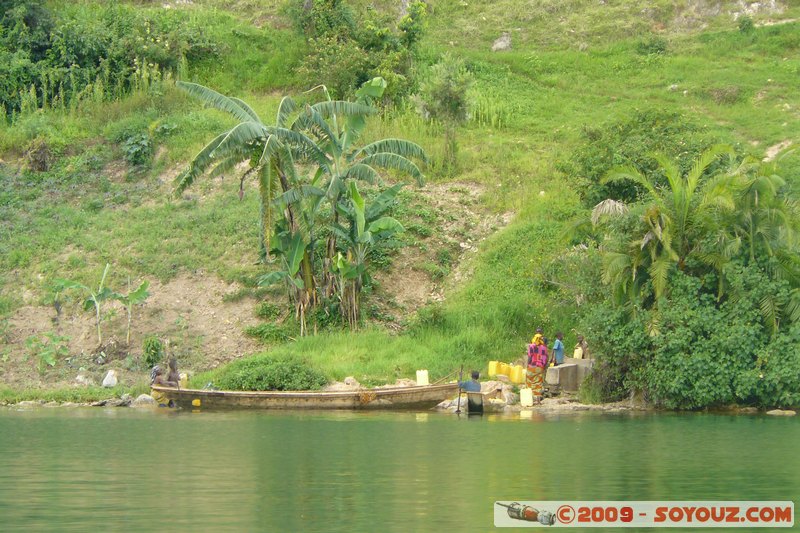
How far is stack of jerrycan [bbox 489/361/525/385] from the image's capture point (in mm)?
23922

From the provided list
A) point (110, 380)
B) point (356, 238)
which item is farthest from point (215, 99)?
point (110, 380)

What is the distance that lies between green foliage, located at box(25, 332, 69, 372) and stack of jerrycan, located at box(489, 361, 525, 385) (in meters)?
10.3

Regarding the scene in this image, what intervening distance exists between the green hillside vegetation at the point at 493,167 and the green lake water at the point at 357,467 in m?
2.46

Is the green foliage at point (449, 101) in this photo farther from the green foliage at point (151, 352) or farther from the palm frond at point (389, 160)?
the green foliage at point (151, 352)

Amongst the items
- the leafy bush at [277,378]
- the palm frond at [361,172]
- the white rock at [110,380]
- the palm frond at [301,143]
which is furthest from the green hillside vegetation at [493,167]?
the palm frond at [301,143]

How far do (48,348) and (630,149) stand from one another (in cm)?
1481

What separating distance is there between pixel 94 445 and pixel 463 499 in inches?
284

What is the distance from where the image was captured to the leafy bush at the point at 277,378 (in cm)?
2333

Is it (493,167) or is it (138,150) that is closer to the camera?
(493,167)

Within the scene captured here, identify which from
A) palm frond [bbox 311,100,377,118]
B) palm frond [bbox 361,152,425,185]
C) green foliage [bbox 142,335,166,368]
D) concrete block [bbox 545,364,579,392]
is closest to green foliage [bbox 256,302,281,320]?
green foliage [bbox 142,335,166,368]

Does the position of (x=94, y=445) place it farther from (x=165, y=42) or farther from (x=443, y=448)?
(x=165, y=42)

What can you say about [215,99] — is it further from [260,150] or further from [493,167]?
[493,167]

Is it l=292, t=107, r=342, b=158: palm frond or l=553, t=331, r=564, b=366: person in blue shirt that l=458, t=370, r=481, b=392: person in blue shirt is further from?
l=292, t=107, r=342, b=158: palm frond

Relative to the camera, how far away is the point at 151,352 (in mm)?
25625
